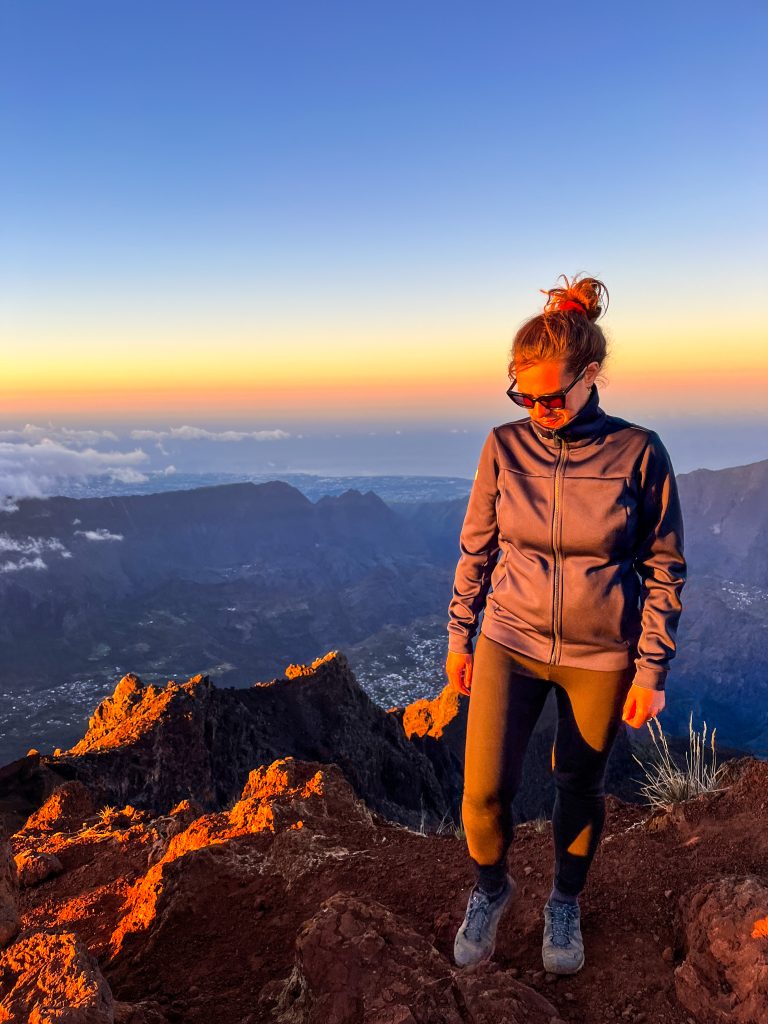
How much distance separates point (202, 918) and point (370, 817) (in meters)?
2.06

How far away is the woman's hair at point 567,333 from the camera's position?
2.32 meters

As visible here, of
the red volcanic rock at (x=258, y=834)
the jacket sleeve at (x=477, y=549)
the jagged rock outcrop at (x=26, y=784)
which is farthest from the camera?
the jagged rock outcrop at (x=26, y=784)

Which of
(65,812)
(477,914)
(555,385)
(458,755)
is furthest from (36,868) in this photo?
(458,755)

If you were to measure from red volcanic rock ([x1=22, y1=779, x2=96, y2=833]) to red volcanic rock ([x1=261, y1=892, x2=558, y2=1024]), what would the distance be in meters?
6.61

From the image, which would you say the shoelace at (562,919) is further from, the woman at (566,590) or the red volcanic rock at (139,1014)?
the red volcanic rock at (139,1014)

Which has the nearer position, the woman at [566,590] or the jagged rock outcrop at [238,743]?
the woman at [566,590]

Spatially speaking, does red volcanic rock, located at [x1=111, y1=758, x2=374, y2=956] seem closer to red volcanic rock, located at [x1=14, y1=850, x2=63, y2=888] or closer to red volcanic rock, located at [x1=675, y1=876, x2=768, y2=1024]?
red volcanic rock, located at [x1=14, y1=850, x2=63, y2=888]

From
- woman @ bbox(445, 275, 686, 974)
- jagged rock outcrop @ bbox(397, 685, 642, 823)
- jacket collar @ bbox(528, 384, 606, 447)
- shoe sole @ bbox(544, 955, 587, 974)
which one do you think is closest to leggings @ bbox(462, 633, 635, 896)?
woman @ bbox(445, 275, 686, 974)

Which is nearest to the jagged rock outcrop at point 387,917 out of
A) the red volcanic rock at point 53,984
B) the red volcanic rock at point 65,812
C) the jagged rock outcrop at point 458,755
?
the red volcanic rock at point 53,984

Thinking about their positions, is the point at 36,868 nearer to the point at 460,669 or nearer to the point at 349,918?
the point at 349,918

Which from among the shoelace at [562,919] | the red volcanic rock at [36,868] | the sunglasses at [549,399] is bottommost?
the red volcanic rock at [36,868]

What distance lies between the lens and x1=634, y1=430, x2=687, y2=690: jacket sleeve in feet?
7.64

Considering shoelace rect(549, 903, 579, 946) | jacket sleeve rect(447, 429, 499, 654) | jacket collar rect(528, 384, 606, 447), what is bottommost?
shoelace rect(549, 903, 579, 946)

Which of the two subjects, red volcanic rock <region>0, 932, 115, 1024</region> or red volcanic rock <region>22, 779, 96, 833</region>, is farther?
red volcanic rock <region>22, 779, 96, 833</region>
